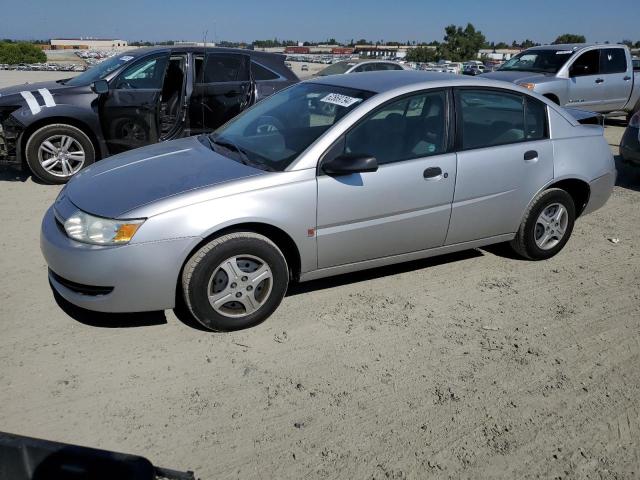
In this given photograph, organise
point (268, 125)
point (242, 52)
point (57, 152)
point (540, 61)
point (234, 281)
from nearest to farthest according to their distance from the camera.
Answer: point (234, 281)
point (268, 125)
point (57, 152)
point (242, 52)
point (540, 61)

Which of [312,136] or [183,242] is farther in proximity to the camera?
[312,136]

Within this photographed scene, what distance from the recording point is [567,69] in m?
11.2

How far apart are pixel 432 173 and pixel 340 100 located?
840 mm

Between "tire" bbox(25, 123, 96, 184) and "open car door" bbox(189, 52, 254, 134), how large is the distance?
136 cm

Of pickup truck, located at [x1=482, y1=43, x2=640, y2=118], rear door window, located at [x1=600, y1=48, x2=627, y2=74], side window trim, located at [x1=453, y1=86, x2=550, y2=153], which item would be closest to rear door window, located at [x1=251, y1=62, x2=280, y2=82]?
side window trim, located at [x1=453, y1=86, x2=550, y2=153]

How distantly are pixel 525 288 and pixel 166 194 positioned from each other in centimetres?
278

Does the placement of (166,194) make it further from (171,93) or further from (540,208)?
(171,93)

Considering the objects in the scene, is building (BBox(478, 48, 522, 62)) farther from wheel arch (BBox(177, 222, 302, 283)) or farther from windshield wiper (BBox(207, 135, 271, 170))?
wheel arch (BBox(177, 222, 302, 283))

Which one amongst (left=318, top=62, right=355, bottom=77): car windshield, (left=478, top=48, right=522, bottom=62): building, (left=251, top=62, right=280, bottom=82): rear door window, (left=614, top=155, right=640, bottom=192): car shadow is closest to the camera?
(left=614, top=155, right=640, bottom=192): car shadow

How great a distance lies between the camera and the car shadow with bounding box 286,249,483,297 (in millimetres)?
4285

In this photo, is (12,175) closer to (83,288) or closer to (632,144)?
(83,288)

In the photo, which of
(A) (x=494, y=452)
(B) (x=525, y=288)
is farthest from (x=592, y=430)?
(B) (x=525, y=288)

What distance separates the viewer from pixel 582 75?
1145 cm

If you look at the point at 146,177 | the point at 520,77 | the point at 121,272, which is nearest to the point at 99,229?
the point at 121,272
